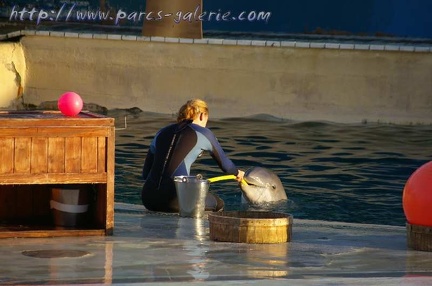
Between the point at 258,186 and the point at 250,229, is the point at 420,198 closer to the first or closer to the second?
the point at 250,229

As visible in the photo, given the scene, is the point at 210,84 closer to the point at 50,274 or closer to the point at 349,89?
the point at 349,89

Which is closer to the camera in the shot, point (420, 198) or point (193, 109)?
point (420, 198)

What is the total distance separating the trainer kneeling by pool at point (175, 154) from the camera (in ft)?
34.6

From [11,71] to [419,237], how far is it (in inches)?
598

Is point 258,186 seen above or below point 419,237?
above

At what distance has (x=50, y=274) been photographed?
7238 millimetres

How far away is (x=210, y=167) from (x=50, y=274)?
9.37 m

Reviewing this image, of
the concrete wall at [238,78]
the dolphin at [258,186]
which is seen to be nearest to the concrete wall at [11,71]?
the concrete wall at [238,78]

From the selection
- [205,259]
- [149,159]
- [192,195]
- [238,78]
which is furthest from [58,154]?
[238,78]

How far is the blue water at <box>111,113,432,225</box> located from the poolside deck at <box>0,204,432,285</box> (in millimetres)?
3297

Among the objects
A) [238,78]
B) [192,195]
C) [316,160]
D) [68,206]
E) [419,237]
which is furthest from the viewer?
[238,78]

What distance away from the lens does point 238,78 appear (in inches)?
860

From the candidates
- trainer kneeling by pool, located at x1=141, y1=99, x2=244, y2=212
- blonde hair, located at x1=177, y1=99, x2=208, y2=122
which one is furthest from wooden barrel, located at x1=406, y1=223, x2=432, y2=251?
blonde hair, located at x1=177, y1=99, x2=208, y2=122

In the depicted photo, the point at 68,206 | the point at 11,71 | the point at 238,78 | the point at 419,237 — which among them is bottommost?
the point at 419,237
